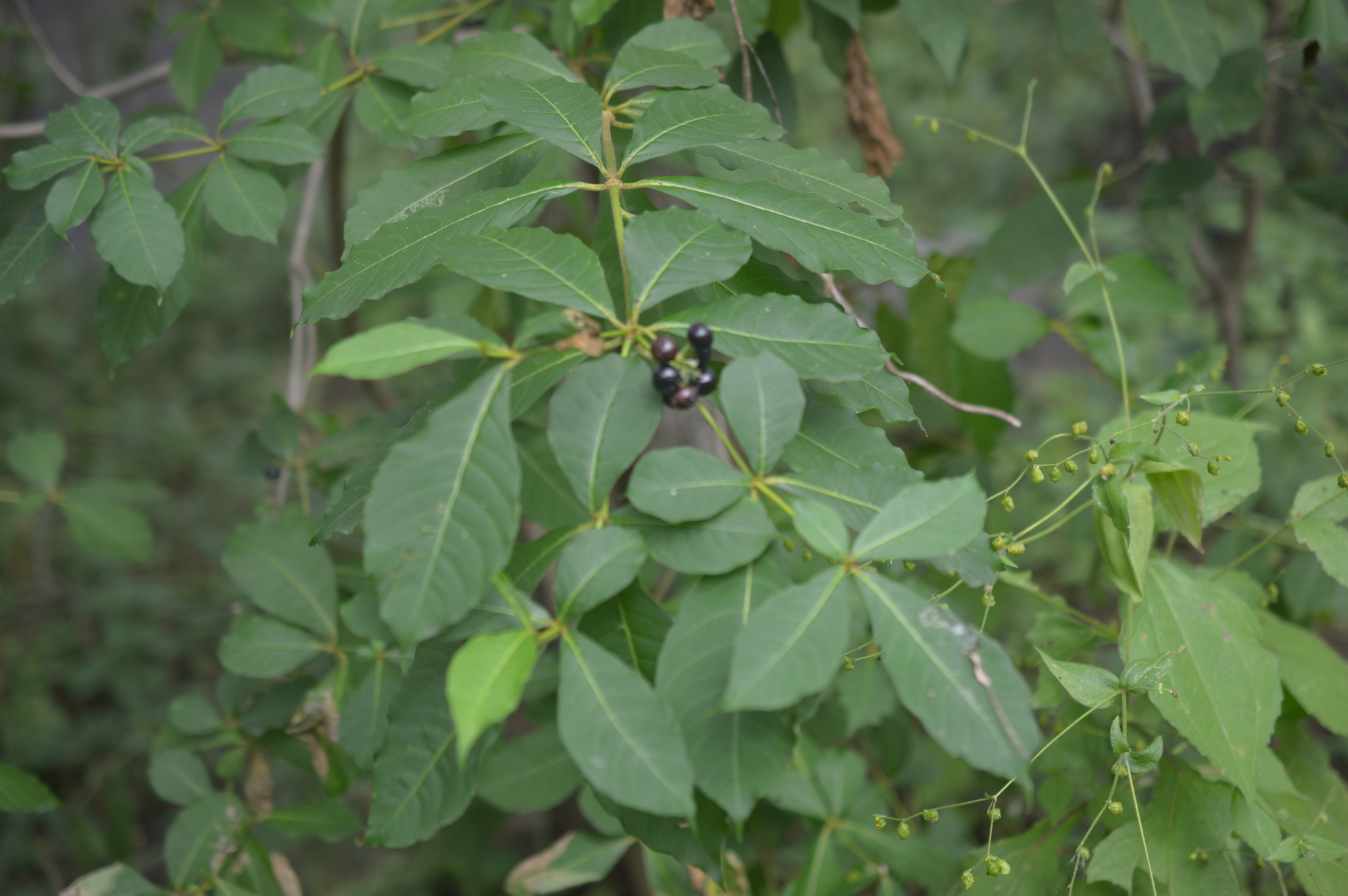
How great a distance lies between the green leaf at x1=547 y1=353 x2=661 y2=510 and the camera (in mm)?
721

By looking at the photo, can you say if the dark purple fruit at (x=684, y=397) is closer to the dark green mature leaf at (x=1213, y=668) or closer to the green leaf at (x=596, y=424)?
the green leaf at (x=596, y=424)

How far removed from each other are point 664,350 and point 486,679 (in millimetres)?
328

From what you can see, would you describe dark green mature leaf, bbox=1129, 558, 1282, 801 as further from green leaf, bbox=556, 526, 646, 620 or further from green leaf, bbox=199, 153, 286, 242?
green leaf, bbox=199, 153, 286, 242

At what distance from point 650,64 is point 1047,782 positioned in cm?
133

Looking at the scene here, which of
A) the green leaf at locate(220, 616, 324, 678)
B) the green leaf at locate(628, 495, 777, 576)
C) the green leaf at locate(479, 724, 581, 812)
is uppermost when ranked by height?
the green leaf at locate(628, 495, 777, 576)

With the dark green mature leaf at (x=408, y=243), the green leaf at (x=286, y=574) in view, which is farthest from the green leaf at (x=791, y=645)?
the green leaf at (x=286, y=574)

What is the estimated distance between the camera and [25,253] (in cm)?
121

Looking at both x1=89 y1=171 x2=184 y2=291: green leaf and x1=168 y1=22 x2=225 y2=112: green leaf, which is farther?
x1=168 y1=22 x2=225 y2=112: green leaf

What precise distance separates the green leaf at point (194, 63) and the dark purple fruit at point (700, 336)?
6.01ft

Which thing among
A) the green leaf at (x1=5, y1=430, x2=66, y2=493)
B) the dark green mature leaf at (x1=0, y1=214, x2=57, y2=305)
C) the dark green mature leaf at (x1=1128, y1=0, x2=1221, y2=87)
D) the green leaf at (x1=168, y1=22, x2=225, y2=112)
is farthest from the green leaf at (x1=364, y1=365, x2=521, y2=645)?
the green leaf at (x1=5, y1=430, x2=66, y2=493)

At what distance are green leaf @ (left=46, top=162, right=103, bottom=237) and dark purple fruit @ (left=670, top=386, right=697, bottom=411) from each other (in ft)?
3.26

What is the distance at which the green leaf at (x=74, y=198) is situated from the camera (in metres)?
1.14

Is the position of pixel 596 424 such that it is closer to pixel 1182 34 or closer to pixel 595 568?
pixel 595 568

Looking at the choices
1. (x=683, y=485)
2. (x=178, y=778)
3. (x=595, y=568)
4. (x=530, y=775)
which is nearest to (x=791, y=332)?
(x=683, y=485)
